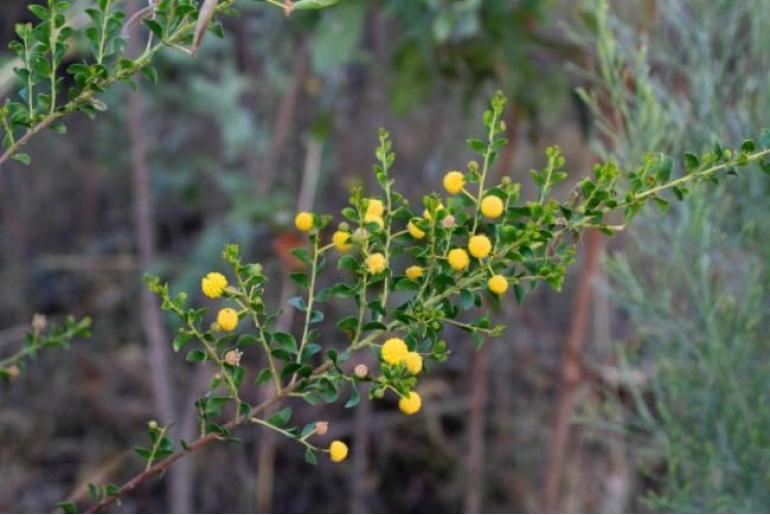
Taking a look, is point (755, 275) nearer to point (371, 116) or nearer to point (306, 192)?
point (306, 192)

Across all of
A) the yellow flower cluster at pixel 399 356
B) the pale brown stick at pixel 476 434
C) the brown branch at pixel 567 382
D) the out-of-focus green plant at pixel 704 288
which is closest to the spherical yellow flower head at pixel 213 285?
the yellow flower cluster at pixel 399 356

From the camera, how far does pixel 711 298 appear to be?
1.36 meters

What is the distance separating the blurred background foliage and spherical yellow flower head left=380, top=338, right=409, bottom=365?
2.18 ft

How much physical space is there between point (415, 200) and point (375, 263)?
1.82 metres

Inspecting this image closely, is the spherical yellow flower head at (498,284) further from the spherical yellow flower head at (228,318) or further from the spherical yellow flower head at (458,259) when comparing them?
the spherical yellow flower head at (228,318)

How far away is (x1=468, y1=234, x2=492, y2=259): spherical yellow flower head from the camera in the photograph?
662 millimetres

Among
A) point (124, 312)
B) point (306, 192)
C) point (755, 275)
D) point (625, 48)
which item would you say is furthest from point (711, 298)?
point (124, 312)

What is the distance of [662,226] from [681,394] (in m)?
0.21

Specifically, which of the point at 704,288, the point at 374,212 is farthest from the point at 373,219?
the point at 704,288

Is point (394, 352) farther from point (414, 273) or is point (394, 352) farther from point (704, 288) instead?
point (704, 288)

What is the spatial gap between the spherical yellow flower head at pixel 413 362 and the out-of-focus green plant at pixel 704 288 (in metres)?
0.60

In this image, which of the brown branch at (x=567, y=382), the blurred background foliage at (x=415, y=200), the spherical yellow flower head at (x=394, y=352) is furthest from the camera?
the brown branch at (x=567, y=382)

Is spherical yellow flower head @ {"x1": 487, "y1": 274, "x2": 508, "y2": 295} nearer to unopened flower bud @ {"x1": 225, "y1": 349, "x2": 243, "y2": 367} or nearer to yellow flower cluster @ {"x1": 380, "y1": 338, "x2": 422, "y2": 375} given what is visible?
yellow flower cluster @ {"x1": 380, "y1": 338, "x2": 422, "y2": 375}

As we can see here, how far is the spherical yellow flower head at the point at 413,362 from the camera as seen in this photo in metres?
0.65
